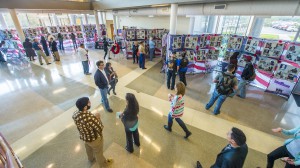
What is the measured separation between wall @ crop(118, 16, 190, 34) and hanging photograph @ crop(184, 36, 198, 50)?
545 centimetres

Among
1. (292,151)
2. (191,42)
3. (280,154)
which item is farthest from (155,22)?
(292,151)

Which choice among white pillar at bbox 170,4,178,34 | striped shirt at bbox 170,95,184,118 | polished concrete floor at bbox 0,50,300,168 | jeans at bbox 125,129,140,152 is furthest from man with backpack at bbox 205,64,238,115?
white pillar at bbox 170,4,178,34

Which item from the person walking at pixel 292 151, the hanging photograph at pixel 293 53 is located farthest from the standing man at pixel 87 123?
the hanging photograph at pixel 293 53

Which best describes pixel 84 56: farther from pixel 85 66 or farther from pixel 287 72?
pixel 287 72

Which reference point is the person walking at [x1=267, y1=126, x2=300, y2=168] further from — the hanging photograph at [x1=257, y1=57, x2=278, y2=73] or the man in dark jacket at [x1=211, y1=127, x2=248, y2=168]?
the hanging photograph at [x1=257, y1=57, x2=278, y2=73]

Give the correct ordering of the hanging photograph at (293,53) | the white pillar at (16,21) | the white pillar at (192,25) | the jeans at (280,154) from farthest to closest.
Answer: the white pillar at (192,25) → the white pillar at (16,21) → the hanging photograph at (293,53) → the jeans at (280,154)

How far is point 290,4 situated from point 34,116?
332 inches

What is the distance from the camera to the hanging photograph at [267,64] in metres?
5.17

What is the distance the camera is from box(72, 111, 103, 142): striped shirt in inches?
78.6

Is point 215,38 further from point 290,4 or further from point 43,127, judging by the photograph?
point 43,127

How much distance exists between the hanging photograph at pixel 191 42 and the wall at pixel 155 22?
214 inches

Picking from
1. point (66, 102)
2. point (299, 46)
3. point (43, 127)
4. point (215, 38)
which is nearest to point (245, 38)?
point (215, 38)

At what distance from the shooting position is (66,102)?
4688 millimetres

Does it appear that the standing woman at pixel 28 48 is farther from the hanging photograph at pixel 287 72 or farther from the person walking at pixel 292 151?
the hanging photograph at pixel 287 72
